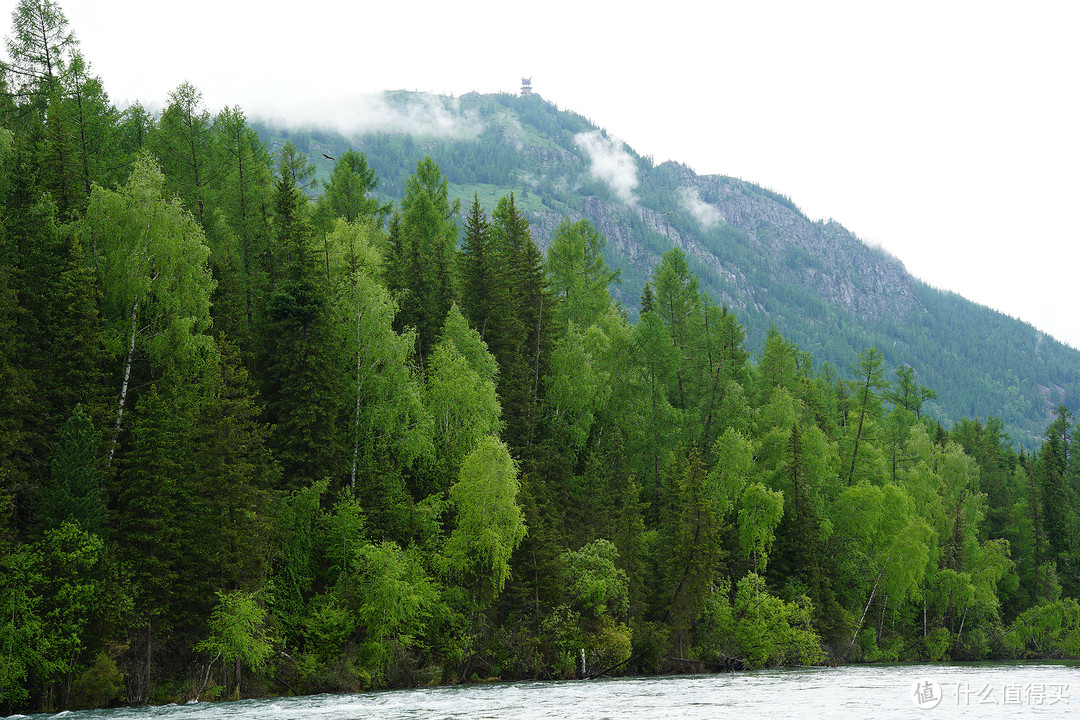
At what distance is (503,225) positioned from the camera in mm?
75312

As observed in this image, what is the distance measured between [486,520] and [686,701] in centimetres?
1526

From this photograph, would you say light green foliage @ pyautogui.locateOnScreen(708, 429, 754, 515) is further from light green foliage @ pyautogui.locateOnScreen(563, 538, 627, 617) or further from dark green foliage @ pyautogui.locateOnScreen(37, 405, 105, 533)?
dark green foliage @ pyautogui.locateOnScreen(37, 405, 105, 533)

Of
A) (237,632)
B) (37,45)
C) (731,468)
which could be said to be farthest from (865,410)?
(37,45)

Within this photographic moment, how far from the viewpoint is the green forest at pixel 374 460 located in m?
36.5

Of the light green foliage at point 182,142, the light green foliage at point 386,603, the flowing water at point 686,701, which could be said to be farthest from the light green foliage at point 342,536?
the light green foliage at point 182,142

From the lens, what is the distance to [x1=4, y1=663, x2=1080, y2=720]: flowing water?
31.0 metres

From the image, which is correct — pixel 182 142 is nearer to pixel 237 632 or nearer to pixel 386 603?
pixel 386 603

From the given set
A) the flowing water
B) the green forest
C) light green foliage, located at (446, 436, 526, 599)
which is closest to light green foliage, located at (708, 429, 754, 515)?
the green forest

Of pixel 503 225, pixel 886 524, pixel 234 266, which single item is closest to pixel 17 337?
pixel 234 266

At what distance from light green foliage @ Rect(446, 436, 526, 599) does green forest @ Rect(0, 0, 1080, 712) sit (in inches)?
7.1

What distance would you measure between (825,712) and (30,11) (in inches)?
2410

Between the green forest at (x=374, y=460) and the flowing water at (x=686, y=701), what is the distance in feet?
11.7

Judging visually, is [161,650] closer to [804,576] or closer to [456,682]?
[456,682]

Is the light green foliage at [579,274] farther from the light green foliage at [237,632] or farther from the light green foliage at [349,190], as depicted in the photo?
the light green foliage at [237,632]
